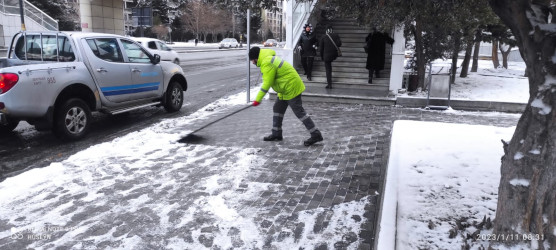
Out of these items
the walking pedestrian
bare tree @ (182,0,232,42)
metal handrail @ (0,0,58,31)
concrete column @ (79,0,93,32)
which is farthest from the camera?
bare tree @ (182,0,232,42)

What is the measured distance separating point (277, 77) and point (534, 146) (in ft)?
13.8

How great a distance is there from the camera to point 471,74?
16.6 meters

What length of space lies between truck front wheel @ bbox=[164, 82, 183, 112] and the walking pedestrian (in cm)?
338

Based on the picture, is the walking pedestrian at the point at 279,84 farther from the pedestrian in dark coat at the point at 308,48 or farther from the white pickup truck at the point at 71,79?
the pedestrian in dark coat at the point at 308,48

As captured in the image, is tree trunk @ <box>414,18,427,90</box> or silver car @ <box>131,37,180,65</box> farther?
silver car @ <box>131,37,180,65</box>

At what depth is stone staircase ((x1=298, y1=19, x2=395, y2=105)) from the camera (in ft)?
36.9

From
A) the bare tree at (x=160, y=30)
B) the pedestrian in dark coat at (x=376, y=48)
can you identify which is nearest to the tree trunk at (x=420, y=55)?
the pedestrian in dark coat at (x=376, y=48)

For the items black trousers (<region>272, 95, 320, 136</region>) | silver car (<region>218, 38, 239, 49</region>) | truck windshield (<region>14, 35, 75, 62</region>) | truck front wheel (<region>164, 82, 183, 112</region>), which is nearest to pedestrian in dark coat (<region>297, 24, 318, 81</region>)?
truck front wheel (<region>164, 82, 183, 112</region>)

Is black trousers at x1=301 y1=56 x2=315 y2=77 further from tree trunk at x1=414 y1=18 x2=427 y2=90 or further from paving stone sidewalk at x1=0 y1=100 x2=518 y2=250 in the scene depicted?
paving stone sidewalk at x1=0 y1=100 x2=518 y2=250

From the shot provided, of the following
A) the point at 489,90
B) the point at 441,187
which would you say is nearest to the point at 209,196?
the point at 441,187

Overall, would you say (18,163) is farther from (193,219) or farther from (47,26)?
(47,26)

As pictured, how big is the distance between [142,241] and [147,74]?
551cm

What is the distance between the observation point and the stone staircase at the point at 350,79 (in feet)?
36.9

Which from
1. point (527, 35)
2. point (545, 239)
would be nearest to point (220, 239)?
point (545, 239)
